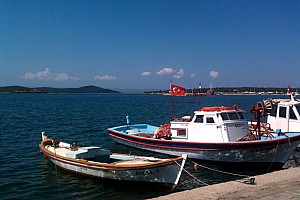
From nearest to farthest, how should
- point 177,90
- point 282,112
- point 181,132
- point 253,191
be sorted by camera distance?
point 253,191 → point 181,132 → point 177,90 → point 282,112

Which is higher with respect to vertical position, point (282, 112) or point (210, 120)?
point (282, 112)

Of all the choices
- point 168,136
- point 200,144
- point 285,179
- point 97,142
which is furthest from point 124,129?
point 285,179

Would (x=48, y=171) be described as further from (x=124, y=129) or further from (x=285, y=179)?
(x=285, y=179)

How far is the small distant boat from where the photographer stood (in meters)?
12.5

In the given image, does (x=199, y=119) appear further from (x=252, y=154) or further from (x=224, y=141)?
(x=252, y=154)

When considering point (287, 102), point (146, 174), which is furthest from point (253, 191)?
point (287, 102)

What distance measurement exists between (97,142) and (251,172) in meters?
14.1

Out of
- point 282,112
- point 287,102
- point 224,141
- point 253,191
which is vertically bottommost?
point 253,191

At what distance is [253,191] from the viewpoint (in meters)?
9.87

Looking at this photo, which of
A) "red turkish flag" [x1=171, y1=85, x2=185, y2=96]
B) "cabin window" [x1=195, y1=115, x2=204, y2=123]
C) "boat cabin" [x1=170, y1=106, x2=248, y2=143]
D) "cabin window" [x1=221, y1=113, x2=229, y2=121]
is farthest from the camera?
"red turkish flag" [x1=171, y1=85, x2=185, y2=96]

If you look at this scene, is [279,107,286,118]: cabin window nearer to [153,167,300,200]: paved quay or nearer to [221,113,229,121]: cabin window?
[221,113,229,121]: cabin window

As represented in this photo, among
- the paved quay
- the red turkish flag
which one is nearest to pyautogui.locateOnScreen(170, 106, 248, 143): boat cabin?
the red turkish flag

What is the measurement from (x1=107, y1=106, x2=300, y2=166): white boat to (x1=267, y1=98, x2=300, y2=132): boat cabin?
2.29 metres

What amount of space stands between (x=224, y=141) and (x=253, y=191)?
6.99m
